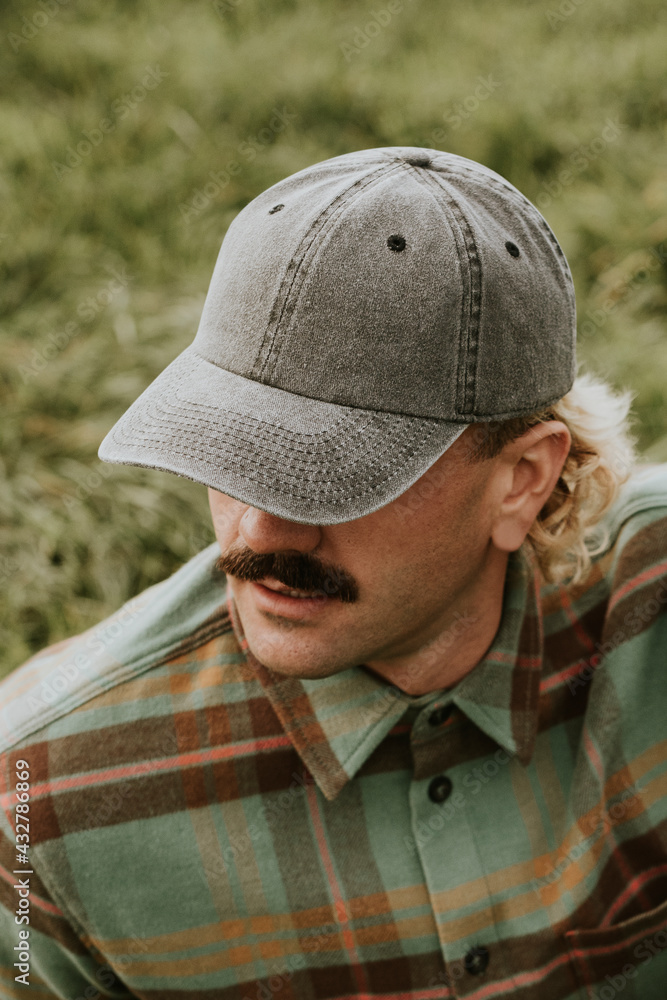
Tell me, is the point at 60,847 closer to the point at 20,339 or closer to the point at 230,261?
the point at 230,261

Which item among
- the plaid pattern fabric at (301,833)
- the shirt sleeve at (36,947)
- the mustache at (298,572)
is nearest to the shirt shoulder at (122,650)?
the plaid pattern fabric at (301,833)

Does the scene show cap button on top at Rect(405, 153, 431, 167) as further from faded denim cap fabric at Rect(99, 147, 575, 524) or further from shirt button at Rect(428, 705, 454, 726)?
shirt button at Rect(428, 705, 454, 726)

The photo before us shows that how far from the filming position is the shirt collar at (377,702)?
1.79 m

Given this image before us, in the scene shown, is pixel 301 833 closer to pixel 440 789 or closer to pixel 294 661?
pixel 440 789

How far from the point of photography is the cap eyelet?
4.86 ft

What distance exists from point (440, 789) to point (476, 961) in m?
0.35

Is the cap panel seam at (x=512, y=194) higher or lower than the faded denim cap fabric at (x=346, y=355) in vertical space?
higher

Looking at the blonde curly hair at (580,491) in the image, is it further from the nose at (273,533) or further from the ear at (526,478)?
the nose at (273,533)

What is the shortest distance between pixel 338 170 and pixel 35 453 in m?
2.67

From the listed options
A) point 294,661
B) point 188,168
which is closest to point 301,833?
point 294,661

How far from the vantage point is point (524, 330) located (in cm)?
157

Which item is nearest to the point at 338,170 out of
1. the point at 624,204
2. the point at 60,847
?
the point at 60,847

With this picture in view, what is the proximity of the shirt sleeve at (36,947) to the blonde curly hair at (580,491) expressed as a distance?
1.27m

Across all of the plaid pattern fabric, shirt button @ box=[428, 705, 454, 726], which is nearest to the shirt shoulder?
the plaid pattern fabric
